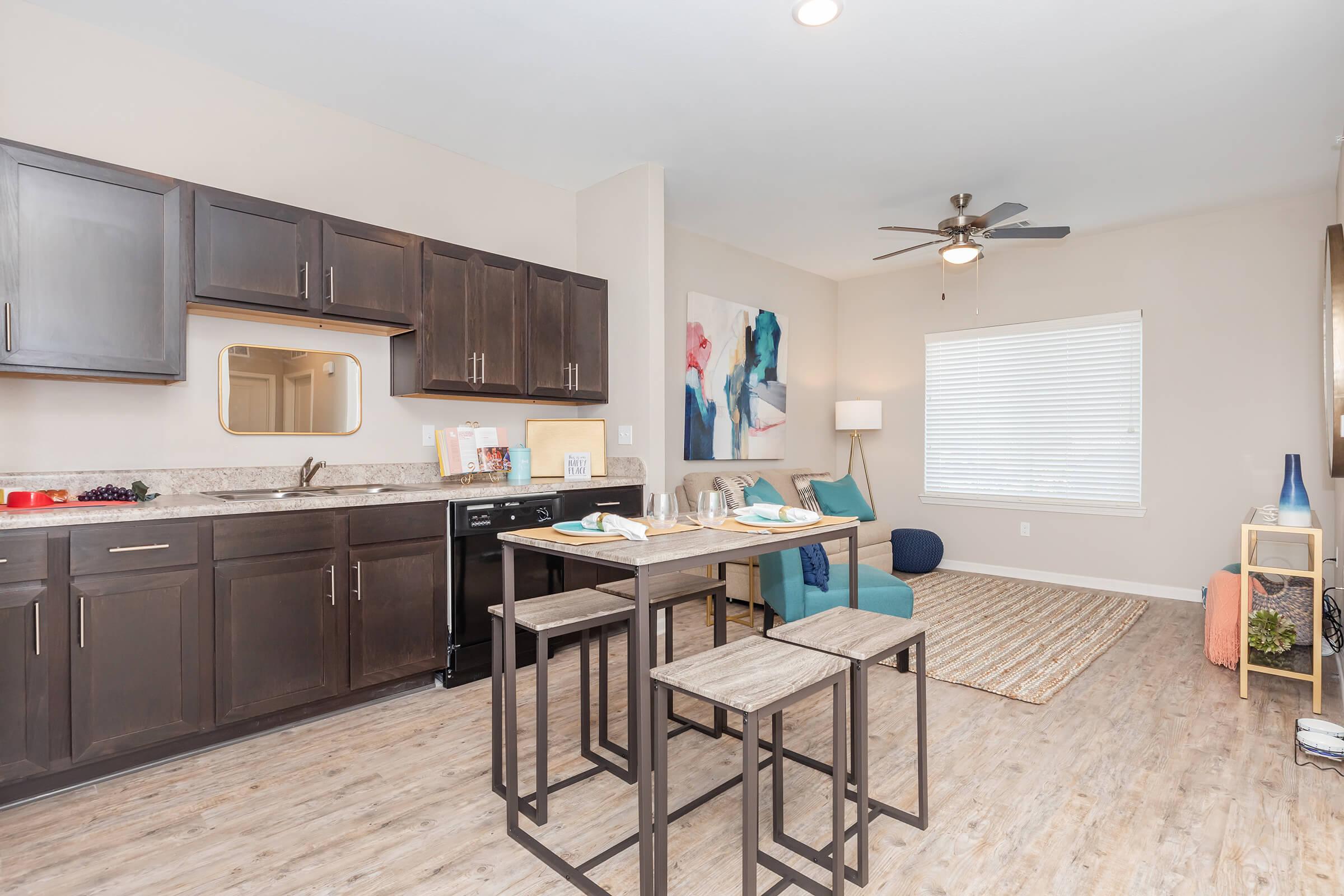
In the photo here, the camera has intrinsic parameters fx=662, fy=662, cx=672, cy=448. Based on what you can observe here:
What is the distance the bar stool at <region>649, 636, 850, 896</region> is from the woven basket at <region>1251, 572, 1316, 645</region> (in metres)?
3.05

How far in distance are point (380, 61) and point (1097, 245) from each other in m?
5.21

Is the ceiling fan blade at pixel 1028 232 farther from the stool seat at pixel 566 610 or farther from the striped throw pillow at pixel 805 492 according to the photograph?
the stool seat at pixel 566 610

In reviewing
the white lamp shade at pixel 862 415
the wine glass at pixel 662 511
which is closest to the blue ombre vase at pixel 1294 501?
the wine glass at pixel 662 511

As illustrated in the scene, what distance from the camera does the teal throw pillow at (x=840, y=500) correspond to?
545cm

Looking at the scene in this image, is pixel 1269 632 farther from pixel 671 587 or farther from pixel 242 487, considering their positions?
pixel 242 487

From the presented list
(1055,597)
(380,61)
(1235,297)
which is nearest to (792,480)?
(1055,597)

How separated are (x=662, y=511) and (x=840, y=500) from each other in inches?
145

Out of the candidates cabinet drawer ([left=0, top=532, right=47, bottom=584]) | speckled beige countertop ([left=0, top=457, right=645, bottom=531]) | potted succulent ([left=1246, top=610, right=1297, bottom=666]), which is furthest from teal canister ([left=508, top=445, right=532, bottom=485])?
potted succulent ([left=1246, top=610, right=1297, bottom=666])

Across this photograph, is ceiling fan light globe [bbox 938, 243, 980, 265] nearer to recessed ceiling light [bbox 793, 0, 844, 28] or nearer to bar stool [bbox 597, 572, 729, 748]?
recessed ceiling light [bbox 793, 0, 844, 28]

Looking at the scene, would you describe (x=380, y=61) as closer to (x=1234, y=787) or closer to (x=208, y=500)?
(x=208, y=500)

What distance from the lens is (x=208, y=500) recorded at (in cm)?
259

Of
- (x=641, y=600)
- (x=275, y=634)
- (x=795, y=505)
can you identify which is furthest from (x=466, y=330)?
(x=795, y=505)

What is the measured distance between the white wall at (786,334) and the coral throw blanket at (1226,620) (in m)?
3.08

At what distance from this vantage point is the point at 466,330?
350 centimetres
